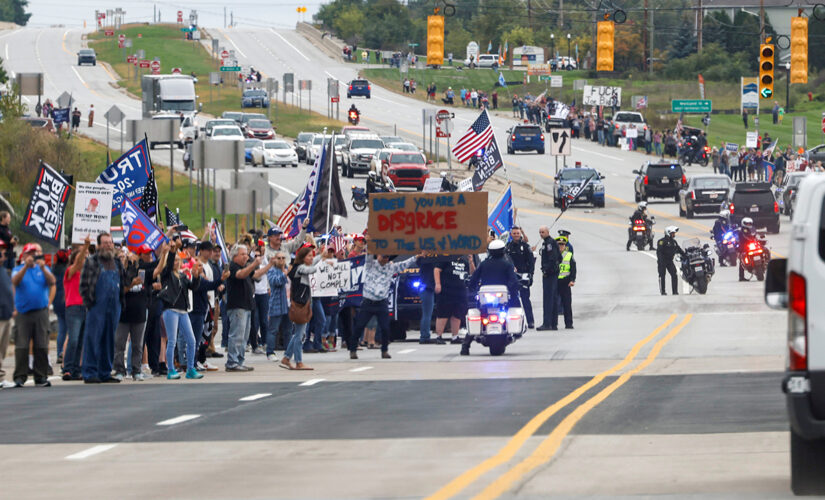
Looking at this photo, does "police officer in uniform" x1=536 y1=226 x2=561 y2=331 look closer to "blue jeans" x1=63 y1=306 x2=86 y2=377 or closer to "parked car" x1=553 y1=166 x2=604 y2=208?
"blue jeans" x1=63 y1=306 x2=86 y2=377

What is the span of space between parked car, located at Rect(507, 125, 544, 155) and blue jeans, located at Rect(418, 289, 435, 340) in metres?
55.9

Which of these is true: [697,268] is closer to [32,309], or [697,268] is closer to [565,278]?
[565,278]

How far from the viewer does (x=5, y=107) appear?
197 feet

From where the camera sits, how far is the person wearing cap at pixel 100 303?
18.5 m

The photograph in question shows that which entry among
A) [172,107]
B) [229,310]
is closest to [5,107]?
[172,107]

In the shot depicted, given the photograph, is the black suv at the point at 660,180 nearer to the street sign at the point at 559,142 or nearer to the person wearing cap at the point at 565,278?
the street sign at the point at 559,142

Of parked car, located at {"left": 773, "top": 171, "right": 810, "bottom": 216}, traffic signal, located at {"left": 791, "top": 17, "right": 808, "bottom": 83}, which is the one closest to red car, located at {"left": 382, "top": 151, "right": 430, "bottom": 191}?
parked car, located at {"left": 773, "top": 171, "right": 810, "bottom": 216}

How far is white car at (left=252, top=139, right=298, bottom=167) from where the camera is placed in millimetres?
71625

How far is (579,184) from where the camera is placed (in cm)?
5862

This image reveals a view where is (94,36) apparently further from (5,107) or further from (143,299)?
(143,299)

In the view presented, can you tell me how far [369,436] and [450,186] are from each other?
83.3 ft

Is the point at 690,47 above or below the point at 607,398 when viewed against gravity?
above

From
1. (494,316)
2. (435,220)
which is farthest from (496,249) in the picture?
(435,220)

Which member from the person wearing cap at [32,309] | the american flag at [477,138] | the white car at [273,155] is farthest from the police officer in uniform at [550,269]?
the white car at [273,155]
